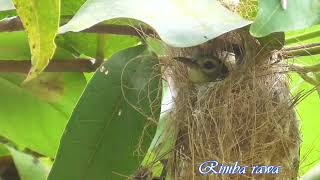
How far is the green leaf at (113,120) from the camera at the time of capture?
0.86m

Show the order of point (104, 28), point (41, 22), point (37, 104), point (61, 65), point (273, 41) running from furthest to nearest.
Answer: point (37, 104)
point (61, 65)
point (104, 28)
point (273, 41)
point (41, 22)

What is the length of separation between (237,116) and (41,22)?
298 millimetres

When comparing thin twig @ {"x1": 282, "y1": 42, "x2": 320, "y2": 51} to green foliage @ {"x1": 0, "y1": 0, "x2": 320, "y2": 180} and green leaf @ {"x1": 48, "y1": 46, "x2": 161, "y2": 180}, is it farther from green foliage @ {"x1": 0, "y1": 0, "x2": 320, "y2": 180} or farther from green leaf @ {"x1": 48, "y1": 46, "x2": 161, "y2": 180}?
green leaf @ {"x1": 48, "y1": 46, "x2": 161, "y2": 180}

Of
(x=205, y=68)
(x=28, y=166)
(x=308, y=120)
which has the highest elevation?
(x=205, y=68)

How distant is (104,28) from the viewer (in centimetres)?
86

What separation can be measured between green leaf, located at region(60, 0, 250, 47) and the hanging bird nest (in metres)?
0.13

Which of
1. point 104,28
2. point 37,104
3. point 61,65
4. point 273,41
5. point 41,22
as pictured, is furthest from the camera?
point 37,104

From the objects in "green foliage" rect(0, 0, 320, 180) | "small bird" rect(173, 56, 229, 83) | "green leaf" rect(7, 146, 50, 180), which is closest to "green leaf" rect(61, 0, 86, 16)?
"green foliage" rect(0, 0, 320, 180)

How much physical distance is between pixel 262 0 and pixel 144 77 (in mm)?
247

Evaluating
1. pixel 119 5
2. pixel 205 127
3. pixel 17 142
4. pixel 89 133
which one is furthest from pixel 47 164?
pixel 119 5

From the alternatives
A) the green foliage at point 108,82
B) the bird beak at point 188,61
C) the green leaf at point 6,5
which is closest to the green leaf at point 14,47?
the green foliage at point 108,82

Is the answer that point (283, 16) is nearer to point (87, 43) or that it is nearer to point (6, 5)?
point (6, 5)

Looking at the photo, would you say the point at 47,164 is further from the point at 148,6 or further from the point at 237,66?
the point at 148,6

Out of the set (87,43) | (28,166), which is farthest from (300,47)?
(28,166)
